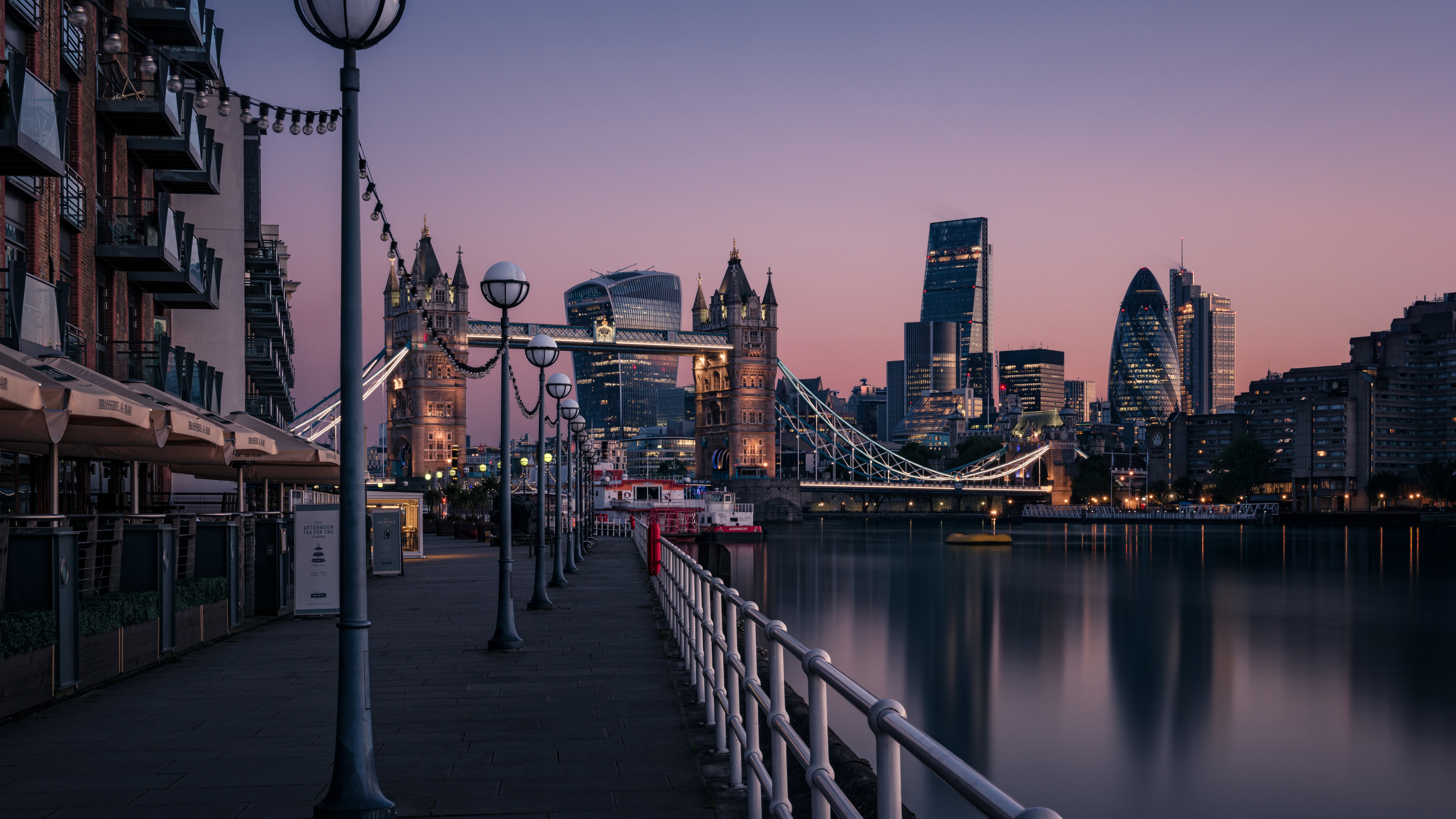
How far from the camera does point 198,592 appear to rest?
14.9 meters

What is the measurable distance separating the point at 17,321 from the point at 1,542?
841 centimetres

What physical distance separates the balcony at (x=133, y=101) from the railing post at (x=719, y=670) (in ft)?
59.8

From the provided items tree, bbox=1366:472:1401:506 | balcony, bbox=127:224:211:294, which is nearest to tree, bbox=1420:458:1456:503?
tree, bbox=1366:472:1401:506

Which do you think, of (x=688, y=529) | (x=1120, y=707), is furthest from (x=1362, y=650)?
(x=688, y=529)

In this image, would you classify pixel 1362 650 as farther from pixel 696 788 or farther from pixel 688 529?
pixel 688 529

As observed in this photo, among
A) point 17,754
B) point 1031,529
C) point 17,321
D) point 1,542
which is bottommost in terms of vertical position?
point 1031,529

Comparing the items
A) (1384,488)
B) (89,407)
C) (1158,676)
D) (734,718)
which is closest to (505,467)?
(89,407)

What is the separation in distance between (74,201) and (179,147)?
352cm

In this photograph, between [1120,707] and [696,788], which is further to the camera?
[1120,707]

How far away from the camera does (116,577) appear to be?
1265 centimetres

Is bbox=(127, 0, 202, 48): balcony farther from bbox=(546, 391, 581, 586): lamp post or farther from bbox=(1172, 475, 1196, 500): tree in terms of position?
bbox=(1172, 475, 1196, 500): tree

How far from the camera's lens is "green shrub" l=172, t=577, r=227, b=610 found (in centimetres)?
1421

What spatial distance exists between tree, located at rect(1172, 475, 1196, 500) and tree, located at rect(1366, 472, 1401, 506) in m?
32.8

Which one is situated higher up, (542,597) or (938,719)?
(542,597)
